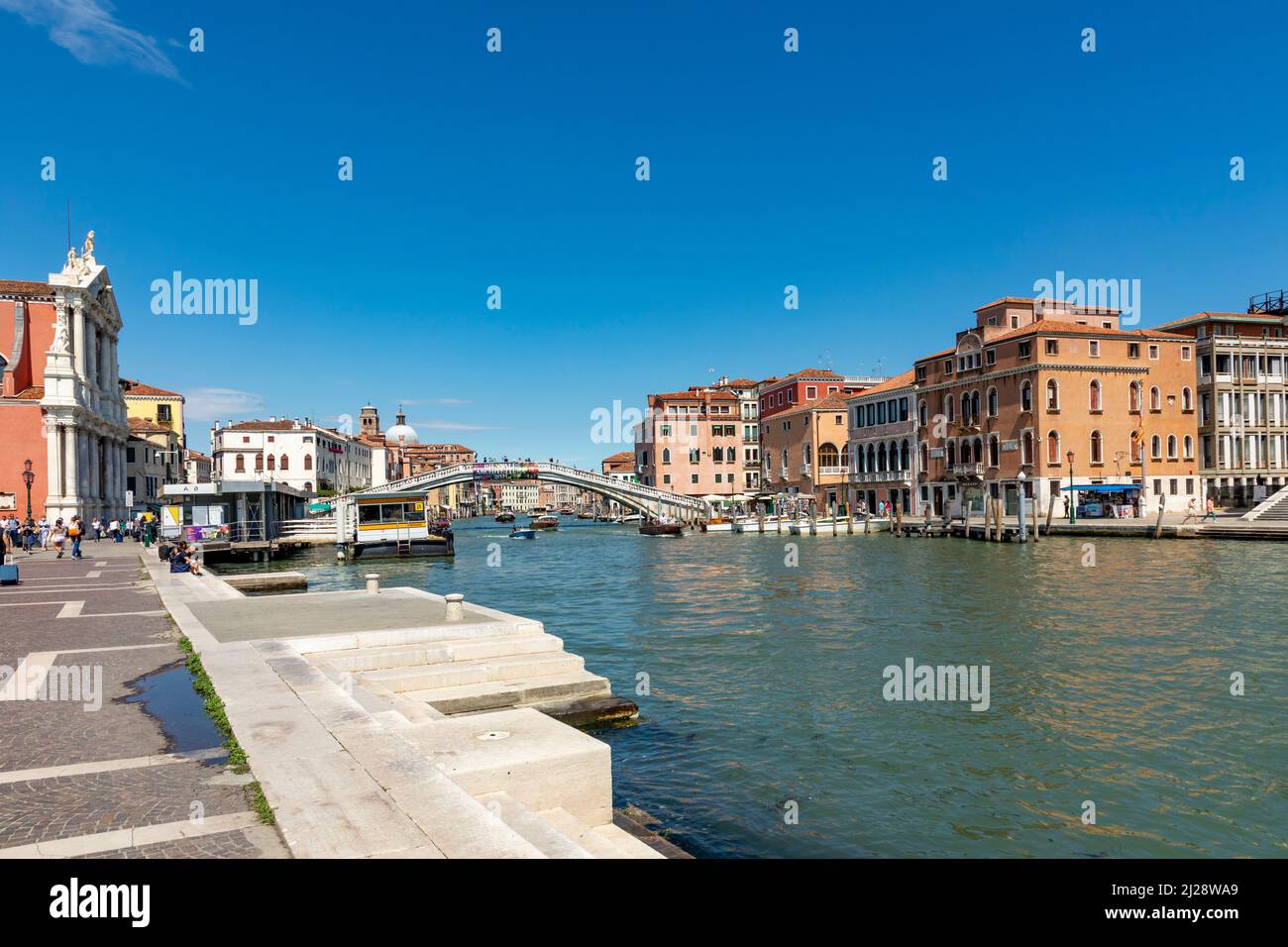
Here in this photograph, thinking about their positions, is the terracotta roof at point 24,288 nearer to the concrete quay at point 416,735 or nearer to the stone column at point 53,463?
the stone column at point 53,463

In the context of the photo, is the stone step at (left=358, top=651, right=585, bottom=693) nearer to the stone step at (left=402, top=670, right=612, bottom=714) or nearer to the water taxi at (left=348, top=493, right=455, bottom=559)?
the stone step at (left=402, top=670, right=612, bottom=714)

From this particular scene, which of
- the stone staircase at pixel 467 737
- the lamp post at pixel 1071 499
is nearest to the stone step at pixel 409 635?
the stone staircase at pixel 467 737

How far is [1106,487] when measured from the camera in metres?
48.0

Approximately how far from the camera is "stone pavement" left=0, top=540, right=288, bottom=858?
4.62m

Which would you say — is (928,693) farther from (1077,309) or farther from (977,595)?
(1077,309)

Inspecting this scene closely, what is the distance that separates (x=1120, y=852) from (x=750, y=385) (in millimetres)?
81487

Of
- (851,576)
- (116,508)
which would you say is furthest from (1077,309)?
(116,508)

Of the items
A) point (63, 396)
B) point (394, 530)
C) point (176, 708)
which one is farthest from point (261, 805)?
point (63, 396)

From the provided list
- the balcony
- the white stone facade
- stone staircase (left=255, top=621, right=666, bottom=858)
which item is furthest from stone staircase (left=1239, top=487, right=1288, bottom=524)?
the white stone facade

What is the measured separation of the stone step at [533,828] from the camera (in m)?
4.43

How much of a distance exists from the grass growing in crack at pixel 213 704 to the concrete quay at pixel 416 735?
8cm

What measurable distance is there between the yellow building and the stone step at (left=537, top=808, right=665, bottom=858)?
8365 centimetres

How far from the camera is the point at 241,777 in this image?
557 centimetres

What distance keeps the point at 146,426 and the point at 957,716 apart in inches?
3119
